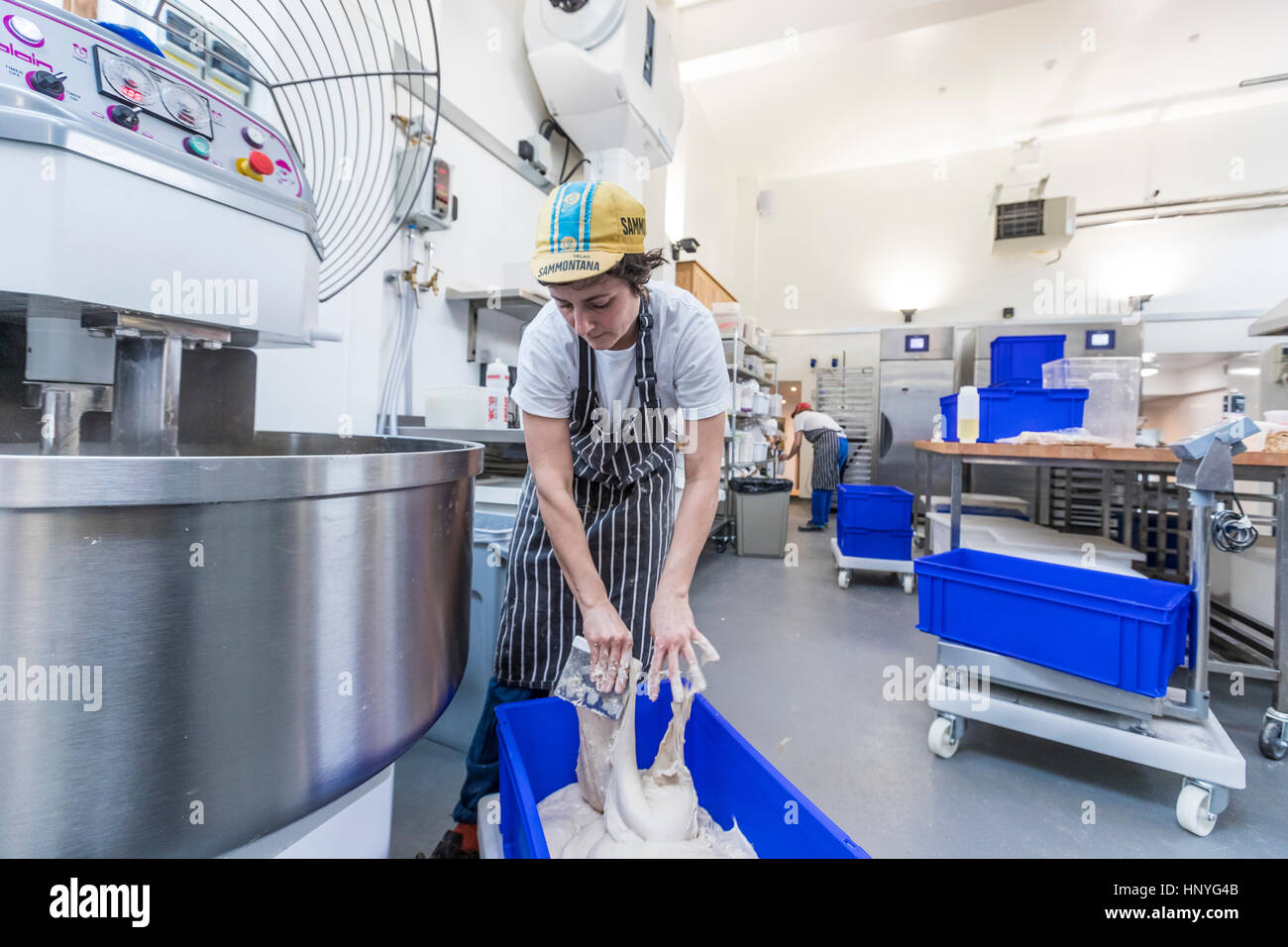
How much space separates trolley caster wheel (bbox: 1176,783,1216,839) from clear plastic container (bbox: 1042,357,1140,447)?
139 centimetres

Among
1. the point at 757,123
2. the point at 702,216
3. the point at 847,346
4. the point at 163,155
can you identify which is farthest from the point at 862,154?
the point at 163,155

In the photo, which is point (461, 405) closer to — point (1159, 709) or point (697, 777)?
point (697, 777)

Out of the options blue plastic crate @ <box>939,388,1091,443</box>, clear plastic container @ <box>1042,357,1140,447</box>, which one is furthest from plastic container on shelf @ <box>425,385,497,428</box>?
clear plastic container @ <box>1042,357,1140,447</box>

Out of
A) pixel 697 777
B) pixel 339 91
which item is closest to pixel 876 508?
pixel 697 777

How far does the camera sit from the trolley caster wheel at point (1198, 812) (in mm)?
1259

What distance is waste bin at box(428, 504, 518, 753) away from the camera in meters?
1.45

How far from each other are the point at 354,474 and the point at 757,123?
6580mm

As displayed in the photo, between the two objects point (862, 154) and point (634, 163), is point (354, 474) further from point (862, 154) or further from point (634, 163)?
point (862, 154)

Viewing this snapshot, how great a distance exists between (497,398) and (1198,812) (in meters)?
2.01

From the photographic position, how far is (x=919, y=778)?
1.47 metres

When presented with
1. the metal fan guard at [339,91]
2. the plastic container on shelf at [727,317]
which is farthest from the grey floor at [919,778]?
the plastic container on shelf at [727,317]

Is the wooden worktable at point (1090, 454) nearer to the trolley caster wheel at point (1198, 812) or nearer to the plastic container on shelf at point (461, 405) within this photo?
the trolley caster wheel at point (1198, 812)

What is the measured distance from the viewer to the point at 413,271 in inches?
74.7

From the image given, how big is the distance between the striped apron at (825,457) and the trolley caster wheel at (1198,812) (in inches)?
158
